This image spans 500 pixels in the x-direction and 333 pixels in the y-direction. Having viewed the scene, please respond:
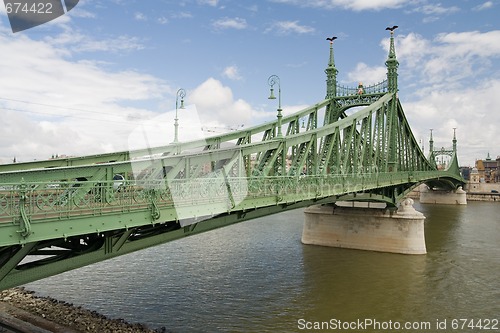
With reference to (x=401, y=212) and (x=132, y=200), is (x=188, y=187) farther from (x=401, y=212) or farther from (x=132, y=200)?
(x=401, y=212)

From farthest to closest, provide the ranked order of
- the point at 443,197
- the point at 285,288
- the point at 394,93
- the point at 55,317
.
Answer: the point at 443,197
the point at 394,93
the point at 285,288
the point at 55,317

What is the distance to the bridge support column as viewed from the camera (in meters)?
34.2

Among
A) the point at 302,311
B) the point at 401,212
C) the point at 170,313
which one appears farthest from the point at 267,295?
the point at 401,212

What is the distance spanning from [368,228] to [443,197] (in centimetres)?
6444

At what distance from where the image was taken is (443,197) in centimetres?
9144

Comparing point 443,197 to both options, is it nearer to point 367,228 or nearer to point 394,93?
point 394,93

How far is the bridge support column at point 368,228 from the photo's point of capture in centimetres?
3425

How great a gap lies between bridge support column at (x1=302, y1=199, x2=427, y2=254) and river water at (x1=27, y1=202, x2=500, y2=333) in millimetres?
1025

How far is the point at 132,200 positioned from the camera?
41.3 feet

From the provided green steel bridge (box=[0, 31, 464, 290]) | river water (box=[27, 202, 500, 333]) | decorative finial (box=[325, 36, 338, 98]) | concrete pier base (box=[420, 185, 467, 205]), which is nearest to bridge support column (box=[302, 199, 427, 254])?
river water (box=[27, 202, 500, 333])

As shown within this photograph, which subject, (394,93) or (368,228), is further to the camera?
(394,93)

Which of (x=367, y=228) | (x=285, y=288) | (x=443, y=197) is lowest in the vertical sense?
(x=285, y=288)

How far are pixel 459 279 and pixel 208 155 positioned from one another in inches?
779

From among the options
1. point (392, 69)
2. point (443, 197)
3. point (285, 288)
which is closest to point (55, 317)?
point (285, 288)
